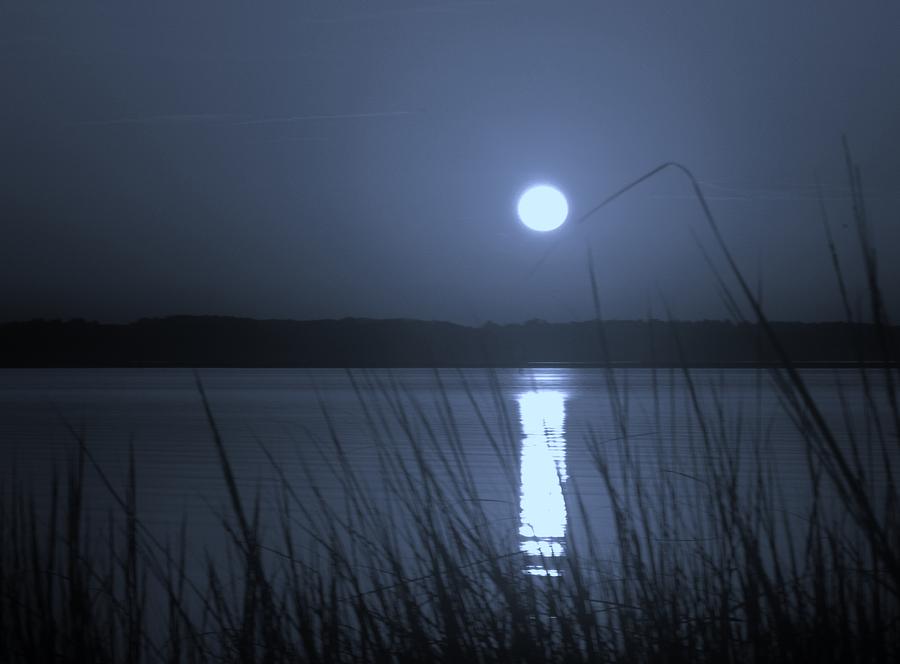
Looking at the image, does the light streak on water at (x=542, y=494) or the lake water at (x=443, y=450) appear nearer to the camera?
the lake water at (x=443, y=450)

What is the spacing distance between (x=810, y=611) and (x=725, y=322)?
0.63 m

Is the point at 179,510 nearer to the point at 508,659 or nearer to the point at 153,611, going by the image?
the point at 153,611

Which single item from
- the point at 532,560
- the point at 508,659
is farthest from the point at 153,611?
the point at 508,659

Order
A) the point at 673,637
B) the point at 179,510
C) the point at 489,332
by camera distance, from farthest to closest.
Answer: the point at 179,510
the point at 489,332
the point at 673,637

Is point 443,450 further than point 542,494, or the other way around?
point 443,450

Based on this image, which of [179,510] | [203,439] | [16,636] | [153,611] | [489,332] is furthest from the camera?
[203,439]

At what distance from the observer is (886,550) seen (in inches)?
44.9

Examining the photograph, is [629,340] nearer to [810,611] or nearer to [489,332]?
[489,332]

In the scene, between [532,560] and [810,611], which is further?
[532,560]

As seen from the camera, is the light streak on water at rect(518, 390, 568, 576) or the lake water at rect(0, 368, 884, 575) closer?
the lake water at rect(0, 368, 884, 575)

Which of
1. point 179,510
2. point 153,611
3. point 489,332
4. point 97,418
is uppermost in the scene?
point 97,418

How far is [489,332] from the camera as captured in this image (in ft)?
6.31

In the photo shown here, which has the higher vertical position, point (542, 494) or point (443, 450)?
point (443, 450)

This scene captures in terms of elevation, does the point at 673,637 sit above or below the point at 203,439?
below
